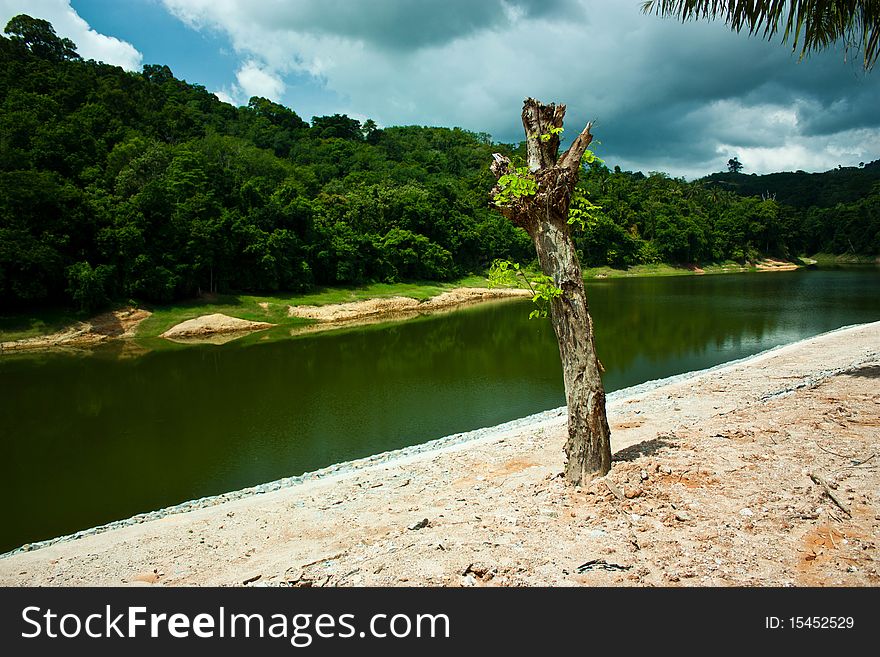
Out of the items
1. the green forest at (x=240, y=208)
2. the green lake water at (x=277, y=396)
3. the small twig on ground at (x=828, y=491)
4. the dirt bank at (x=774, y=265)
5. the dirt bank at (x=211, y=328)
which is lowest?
the green lake water at (x=277, y=396)

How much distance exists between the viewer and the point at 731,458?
25.3ft

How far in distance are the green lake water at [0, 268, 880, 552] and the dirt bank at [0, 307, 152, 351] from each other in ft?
6.47

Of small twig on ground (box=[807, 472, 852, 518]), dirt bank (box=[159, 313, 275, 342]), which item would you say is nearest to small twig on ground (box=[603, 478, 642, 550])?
small twig on ground (box=[807, 472, 852, 518])

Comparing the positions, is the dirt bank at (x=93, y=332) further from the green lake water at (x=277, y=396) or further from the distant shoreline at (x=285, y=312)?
the green lake water at (x=277, y=396)

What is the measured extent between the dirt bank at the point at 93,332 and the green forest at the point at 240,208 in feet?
4.58

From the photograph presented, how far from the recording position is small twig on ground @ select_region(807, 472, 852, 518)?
18.5 ft

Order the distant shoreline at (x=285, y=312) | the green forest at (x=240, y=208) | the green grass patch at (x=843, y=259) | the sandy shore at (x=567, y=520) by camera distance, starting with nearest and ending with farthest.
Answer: the sandy shore at (x=567, y=520)
the distant shoreline at (x=285, y=312)
the green forest at (x=240, y=208)
the green grass patch at (x=843, y=259)

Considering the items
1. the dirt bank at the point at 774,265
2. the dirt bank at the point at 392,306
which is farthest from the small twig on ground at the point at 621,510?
the dirt bank at the point at 774,265

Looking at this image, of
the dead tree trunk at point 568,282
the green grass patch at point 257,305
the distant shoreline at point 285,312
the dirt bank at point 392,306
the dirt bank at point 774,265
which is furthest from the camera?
the dirt bank at point 774,265

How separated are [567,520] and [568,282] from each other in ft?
10.2

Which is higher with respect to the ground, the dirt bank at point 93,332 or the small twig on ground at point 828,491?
the dirt bank at point 93,332

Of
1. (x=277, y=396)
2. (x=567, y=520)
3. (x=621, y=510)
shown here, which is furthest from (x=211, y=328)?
(x=621, y=510)

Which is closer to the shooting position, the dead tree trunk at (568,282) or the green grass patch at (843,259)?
the dead tree trunk at (568,282)

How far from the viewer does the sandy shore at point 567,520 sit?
5.25m
